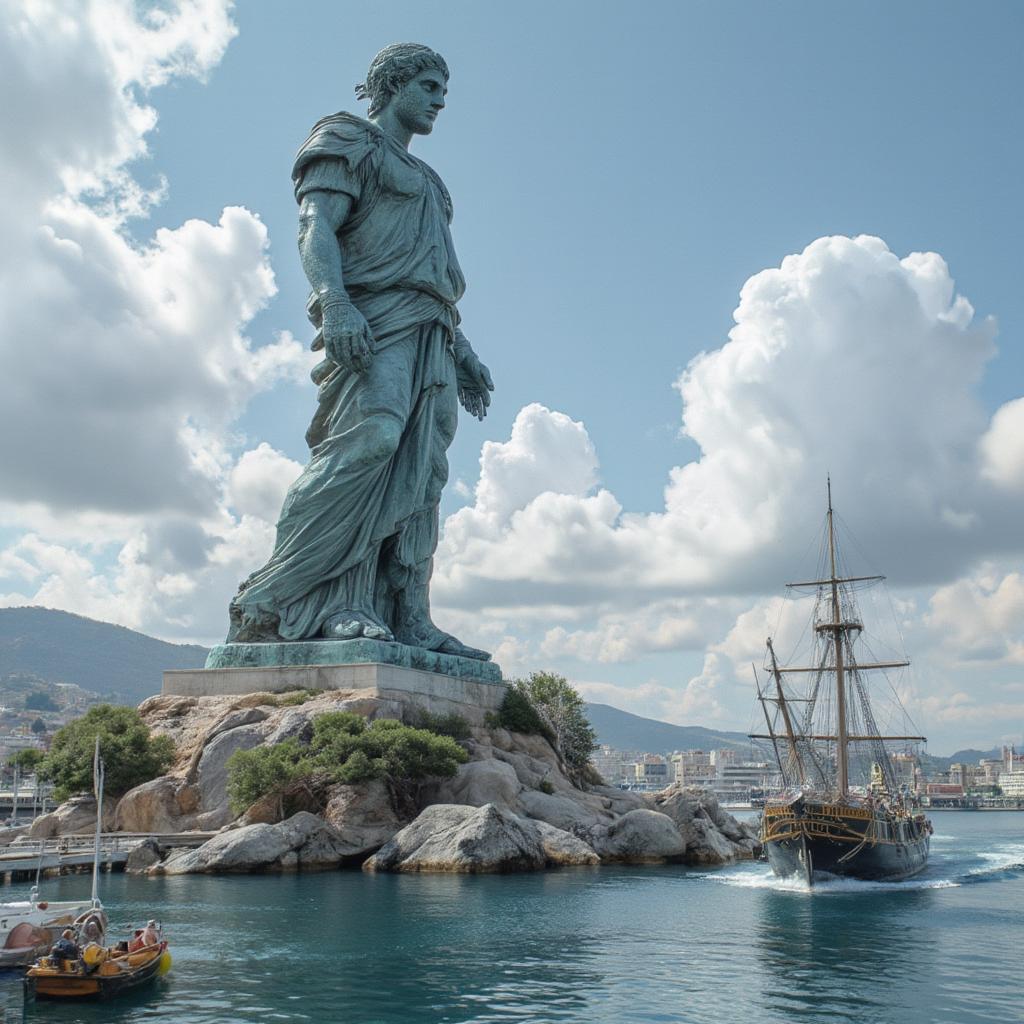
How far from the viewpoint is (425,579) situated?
38.3 metres

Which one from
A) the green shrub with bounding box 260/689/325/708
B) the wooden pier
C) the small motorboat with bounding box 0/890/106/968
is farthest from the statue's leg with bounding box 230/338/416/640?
the small motorboat with bounding box 0/890/106/968

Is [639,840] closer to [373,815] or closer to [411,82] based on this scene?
[373,815]

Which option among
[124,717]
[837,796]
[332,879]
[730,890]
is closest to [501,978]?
[332,879]

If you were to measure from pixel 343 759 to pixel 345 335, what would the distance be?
12069 mm

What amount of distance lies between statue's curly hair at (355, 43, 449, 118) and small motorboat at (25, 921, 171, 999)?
28.8 meters

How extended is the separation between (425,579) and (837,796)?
14870mm

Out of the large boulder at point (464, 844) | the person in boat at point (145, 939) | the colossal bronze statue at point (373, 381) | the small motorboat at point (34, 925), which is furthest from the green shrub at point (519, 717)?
the person in boat at point (145, 939)

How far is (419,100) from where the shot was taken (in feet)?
122

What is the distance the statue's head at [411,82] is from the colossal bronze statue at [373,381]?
4 centimetres

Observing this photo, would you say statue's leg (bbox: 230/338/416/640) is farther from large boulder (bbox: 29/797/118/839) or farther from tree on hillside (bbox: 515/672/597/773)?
tree on hillside (bbox: 515/672/597/773)

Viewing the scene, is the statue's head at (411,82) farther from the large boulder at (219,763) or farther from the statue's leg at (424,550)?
the large boulder at (219,763)

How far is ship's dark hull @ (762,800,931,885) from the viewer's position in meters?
30.6

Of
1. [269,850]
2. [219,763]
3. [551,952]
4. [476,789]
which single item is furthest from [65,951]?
[476,789]

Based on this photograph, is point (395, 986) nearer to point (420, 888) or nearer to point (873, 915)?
point (420, 888)
